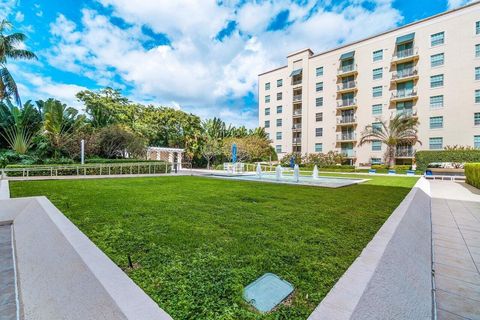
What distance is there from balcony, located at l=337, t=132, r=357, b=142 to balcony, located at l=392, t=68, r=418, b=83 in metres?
8.46

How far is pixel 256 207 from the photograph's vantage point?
6.43m

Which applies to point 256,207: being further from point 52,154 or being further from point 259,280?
point 52,154

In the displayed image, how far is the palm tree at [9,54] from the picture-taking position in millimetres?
16438

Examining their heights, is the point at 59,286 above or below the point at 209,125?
below

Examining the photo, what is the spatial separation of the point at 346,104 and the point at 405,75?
25.0 ft

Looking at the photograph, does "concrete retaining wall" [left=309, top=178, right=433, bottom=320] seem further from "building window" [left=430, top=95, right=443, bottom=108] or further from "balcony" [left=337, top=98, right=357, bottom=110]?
"balcony" [left=337, top=98, right=357, bottom=110]

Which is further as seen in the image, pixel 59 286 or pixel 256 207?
pixel 256 207

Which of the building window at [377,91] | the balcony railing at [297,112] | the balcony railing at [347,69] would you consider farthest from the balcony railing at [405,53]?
the balcony railing at [297,112]

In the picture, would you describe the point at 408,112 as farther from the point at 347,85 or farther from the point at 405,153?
the point at 347,85

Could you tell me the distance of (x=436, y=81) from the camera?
2800 cm

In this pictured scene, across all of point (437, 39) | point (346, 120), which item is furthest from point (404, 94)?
point (346, 120)

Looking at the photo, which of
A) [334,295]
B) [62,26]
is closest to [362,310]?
[334,295]

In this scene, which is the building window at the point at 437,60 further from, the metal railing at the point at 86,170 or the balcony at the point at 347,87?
the metal railing at the point at 86,170

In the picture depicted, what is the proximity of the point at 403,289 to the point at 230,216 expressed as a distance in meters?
3.50
